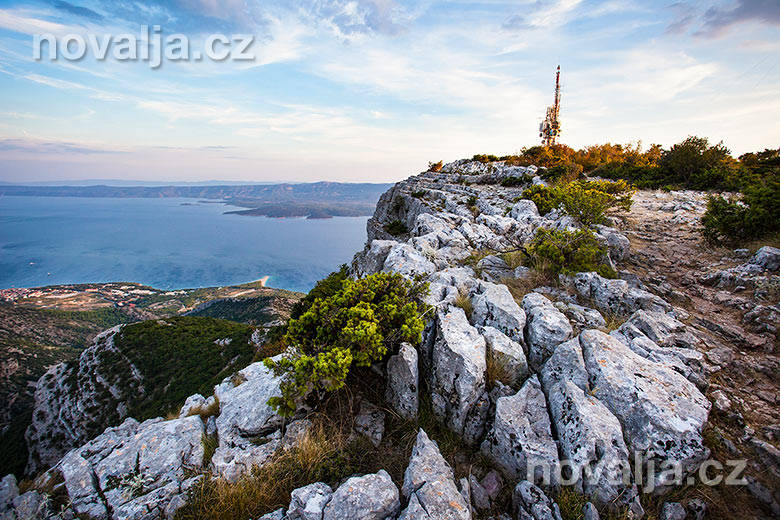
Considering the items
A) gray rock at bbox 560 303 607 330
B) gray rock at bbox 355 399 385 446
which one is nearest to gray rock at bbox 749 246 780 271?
gray rock at bbox 560 303 607 330

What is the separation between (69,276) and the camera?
16938cm

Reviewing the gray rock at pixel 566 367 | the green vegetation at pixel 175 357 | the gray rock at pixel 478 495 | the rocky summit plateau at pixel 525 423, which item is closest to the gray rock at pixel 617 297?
the rocky summit plateau at pixel 525 423

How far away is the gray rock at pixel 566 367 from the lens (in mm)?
4645

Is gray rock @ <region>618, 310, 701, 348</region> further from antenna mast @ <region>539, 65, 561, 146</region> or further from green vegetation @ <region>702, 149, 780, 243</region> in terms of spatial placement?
antenna mast @ <region>539, 65, 561, 146</region>

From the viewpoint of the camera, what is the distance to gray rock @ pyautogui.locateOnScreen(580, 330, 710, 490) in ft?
12.5

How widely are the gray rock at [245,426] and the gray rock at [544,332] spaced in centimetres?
486

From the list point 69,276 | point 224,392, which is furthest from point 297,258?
point 224,392

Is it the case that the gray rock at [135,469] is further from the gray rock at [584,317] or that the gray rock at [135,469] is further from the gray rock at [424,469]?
the gray rock at [584,317]

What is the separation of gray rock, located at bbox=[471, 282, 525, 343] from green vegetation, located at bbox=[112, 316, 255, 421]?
2489 cm

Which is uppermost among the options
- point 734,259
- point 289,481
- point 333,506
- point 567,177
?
point 567,177

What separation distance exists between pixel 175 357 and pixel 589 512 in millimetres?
42694

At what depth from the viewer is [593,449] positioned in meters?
3.83

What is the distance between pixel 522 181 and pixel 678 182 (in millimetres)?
12209

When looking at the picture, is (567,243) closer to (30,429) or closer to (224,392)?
(224,392)
